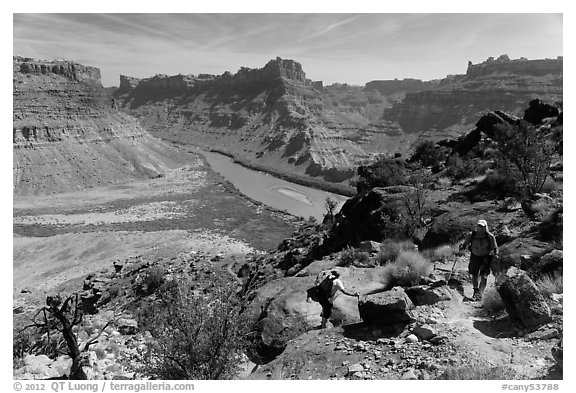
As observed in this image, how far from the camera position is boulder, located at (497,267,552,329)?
609 cm

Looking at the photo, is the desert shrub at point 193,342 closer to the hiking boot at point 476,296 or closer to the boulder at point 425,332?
the boulder at point 425,332

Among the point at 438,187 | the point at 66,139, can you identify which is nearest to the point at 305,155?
the point at 66,139

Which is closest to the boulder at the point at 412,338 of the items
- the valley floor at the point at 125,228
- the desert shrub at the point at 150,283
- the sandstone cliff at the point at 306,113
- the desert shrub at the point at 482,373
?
the desert shrub at the point at 482,373

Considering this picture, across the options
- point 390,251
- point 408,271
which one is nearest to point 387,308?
point 408,271

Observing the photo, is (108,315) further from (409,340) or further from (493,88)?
(493,88)

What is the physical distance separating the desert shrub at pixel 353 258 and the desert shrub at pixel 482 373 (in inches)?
260

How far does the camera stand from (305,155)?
3841 inches

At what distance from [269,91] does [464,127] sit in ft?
220

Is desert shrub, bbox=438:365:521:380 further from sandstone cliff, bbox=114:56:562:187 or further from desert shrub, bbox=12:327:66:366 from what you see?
sandstone cliff, bbox=114:56:562:187

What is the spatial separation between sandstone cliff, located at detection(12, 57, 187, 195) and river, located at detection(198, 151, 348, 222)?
14.9 metres

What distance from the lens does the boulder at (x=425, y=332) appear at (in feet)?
21.1

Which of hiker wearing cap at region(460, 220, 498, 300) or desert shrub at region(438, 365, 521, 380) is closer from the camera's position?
desert shrub at region(438, 365, 521, 380)

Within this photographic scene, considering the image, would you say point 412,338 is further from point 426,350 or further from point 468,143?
point 468,143

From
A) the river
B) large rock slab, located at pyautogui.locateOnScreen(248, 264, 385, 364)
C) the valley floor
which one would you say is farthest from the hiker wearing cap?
the river
